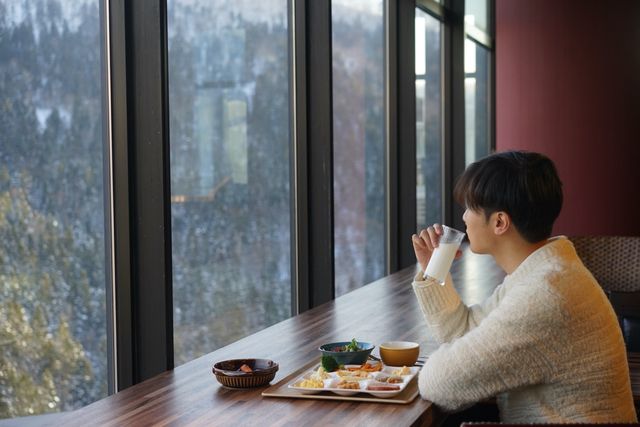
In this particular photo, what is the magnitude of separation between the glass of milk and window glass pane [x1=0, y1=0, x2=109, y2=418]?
0.96 metres

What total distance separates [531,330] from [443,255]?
43cm

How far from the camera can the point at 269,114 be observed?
11.6ft

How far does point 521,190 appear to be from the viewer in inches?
66.1

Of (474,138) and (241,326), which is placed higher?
(474,138)

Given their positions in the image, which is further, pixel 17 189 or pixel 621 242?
pixel 621 242

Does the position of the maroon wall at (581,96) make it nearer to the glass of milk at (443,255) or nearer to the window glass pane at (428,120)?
the window glass pane at (428,120)

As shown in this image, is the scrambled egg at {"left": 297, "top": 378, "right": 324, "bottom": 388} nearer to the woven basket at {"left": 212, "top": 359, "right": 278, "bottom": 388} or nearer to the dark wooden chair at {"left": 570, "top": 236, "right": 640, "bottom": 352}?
the woven basket at {"left": 212, "top": 359, "right": 278, "bottom": 388}

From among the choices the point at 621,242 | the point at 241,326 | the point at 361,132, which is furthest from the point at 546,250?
the point at 361,132

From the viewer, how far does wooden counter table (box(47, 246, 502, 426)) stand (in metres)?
1.67

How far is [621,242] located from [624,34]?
331 centimetres

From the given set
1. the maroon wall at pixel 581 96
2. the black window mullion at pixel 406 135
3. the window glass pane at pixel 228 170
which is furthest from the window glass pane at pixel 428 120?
the window glass pane at pixel 228 170

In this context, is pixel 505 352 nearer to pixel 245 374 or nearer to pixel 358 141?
pixel 245 374

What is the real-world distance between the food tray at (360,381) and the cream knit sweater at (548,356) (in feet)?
0.45

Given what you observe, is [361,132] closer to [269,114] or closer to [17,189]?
[269,114]
